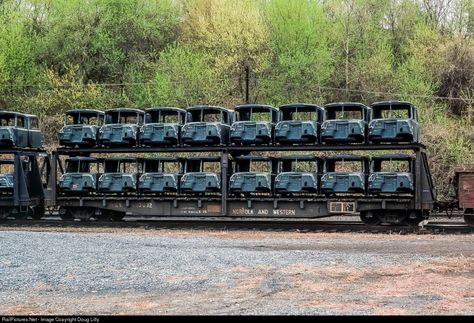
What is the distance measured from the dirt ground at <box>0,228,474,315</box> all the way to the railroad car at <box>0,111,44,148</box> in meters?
12.7

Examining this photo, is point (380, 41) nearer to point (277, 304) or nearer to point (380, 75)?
point (380, 75)

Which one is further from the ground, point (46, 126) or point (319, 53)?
point (319, 53)

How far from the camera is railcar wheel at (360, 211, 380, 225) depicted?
23062 millimetres

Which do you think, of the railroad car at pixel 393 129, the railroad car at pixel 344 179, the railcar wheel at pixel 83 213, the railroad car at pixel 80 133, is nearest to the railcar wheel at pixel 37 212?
the railcar wheel at pixel 83 213

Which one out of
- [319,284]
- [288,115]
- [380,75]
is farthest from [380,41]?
[319,284]

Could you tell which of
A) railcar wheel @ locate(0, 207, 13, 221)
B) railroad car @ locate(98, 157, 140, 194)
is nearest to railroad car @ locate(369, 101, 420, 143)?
railroad car @ locate(98, 157, 140, 194)

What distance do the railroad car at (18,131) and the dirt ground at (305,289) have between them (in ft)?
41.8

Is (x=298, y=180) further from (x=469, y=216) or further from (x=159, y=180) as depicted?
Result: (x=469, y=216)

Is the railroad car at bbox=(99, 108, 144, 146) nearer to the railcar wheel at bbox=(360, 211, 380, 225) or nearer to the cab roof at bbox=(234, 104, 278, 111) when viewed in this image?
the cab roof at bbox=(234, 104, 278, 111)

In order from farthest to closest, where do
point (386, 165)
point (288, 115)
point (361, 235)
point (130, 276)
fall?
point (386, 165) → point (288, 115) → point (361, 235) → point (130, 276)

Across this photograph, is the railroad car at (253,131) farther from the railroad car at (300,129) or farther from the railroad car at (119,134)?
the railroad car at (119,134)

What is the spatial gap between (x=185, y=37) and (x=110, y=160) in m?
31.9

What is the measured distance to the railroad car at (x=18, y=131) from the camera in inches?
1016

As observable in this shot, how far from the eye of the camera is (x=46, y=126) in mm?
47469
